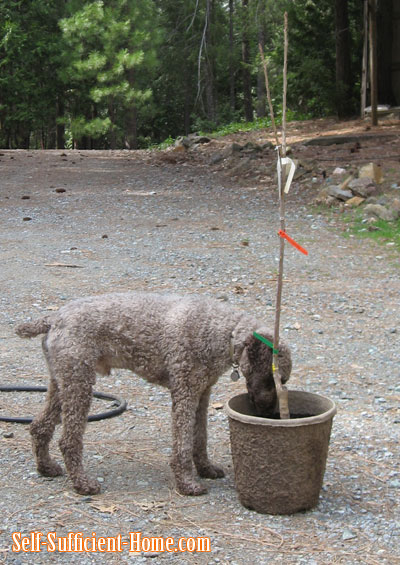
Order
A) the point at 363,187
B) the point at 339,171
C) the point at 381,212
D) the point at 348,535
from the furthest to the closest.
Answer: the point at 339,171, the point at 363,187, the point at 381,212, the point at 348,535

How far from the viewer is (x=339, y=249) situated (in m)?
9.18

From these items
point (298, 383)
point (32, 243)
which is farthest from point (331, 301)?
point (32, 243)

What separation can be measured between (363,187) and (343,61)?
6.69 metres

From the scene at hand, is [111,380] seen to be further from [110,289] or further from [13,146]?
[13,146]

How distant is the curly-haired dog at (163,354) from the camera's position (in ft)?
11.8

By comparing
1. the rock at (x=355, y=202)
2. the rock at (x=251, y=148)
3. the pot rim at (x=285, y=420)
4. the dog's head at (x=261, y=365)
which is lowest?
the pot rim at (x=285, y=420)

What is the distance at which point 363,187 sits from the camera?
11203 millimetres

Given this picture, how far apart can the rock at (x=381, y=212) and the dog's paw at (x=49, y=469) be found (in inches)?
289

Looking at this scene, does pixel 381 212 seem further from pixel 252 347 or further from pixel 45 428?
pixel 45 428

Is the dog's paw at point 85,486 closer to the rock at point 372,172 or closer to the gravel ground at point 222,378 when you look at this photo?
the gravel ground at point 222,378

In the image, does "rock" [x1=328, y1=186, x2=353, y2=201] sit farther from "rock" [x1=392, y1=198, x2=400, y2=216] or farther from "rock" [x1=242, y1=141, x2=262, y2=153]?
"rock" [x1=242, y1=141, x2=262, y2=153]

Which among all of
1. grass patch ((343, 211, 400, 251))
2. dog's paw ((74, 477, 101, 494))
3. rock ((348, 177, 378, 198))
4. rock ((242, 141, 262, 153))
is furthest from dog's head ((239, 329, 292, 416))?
rock ((242, 141, 262, 153))

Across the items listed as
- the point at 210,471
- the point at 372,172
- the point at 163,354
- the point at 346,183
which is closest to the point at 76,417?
the point at 163,354

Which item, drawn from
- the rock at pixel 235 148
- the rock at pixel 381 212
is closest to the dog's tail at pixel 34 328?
the rock at pixel 381 212
